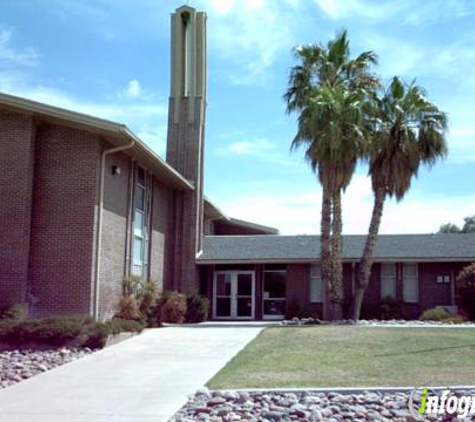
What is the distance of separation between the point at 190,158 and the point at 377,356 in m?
16.1

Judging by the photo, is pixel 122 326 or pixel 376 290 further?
pixel 376 290

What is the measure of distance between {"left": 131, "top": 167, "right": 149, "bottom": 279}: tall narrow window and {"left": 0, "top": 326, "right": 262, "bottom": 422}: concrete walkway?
6005 mm

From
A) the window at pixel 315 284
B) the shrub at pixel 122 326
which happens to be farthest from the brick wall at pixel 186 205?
the shrub at pixel 122 326

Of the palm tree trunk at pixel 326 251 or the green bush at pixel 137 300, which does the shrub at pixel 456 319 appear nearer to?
the palm tree trunk at pixel 326 251

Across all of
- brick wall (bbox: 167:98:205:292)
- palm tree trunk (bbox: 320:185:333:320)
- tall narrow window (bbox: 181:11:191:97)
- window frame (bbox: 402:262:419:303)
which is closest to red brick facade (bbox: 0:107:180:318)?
brick wall (bbox: 167:98:205:292)

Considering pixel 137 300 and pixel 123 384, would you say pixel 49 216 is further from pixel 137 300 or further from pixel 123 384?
pixel 123 384

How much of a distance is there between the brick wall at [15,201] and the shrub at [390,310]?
44.8 ft

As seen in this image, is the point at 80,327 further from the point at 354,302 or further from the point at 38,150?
the point at 354,302

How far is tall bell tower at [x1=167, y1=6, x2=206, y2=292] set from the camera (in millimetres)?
27359

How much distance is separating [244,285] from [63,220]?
39.7 ft

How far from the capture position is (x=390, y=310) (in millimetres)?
26109

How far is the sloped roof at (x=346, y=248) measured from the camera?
27.0 meters

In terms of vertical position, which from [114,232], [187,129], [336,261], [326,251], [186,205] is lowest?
[336,261]

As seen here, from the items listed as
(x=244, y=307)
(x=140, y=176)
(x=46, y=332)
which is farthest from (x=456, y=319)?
(x=46, y=332)
